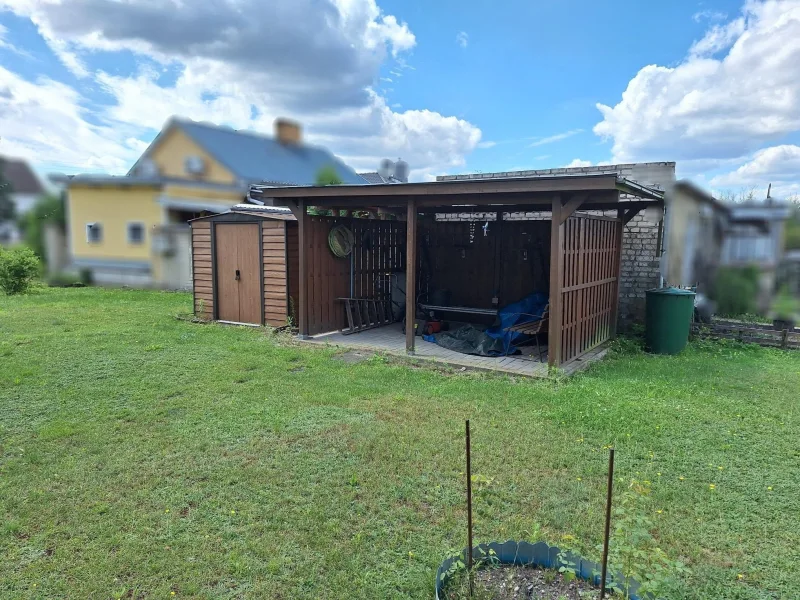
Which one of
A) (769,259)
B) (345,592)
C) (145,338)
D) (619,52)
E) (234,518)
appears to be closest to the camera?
(345,592)

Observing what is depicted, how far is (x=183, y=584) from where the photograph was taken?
217 cm

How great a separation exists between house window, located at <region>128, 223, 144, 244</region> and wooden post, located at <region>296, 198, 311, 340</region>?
3.49 metres

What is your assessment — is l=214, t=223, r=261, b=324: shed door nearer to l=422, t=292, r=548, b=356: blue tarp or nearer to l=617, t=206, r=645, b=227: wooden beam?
l=422, t=292, r=548, b=356: blue tarp

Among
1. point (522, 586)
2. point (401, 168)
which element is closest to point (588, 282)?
point (522, 586)

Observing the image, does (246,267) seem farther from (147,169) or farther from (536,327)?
(536,327)

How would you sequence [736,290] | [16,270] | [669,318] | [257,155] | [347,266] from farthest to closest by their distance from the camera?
1. [16,270]
2. [257,155]
3. [736,290]
4. [347,266]
5. [669,318]

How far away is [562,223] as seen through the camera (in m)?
5.22

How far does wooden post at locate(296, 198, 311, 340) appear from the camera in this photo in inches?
272

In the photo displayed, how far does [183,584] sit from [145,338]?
558 cm

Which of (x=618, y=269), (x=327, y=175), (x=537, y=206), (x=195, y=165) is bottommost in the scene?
(x=618, y=269)

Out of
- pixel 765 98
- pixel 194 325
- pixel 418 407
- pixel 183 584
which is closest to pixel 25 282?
pixel 194 325

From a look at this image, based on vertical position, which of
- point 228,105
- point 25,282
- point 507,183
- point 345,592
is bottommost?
point 345,592

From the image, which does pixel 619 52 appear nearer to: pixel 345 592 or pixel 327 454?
pixel 327 454

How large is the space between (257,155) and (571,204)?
25.0ft
